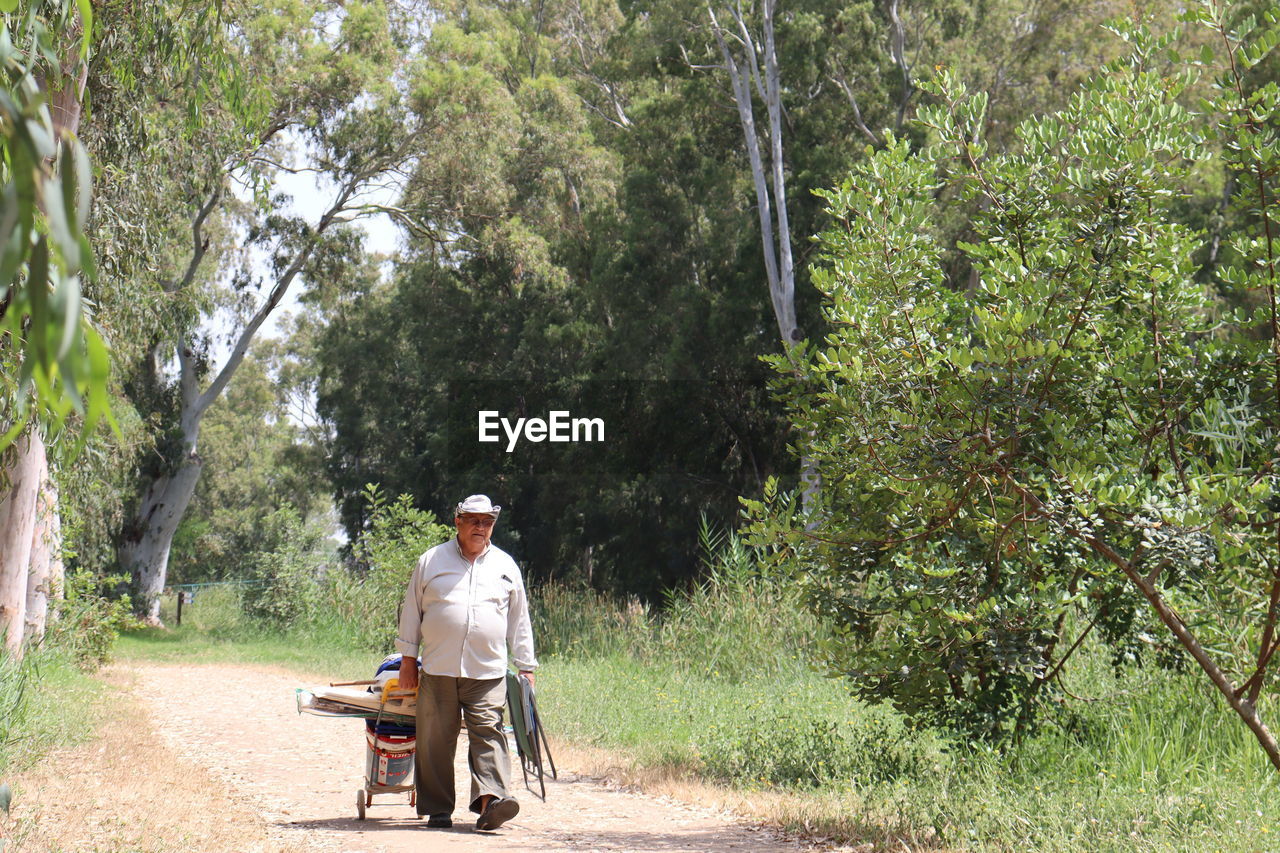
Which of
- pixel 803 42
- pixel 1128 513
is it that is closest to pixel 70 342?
pixel 1128 513

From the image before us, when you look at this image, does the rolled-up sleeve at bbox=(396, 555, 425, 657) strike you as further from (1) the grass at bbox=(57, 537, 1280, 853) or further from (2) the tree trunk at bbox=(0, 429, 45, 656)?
(2) the tree trunk at bbox=(0, 429, 45, 656)

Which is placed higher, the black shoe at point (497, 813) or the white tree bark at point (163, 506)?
the white tree bark at point (163, 506)

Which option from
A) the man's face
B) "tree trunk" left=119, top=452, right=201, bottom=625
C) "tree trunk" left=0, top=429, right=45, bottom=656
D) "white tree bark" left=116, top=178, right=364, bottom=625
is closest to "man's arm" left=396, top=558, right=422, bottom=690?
the man's face

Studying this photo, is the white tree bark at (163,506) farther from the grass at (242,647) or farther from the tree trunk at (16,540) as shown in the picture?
the tree trunk at (16,540)

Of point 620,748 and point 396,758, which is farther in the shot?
point 620,748

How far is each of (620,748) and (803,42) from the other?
A: 17.5m

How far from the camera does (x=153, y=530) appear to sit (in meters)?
30.9

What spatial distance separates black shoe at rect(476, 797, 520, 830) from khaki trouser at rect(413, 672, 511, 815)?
4.9 inches

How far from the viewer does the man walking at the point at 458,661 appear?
729cm

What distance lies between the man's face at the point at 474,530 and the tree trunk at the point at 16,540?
15.6ft

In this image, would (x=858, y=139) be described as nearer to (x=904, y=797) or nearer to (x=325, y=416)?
(x=904, y=797)

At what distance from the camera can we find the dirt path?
6555mm

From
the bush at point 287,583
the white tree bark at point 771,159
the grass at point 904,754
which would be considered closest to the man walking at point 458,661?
the grass at point 904,754

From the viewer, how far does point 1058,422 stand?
19.3 feet
